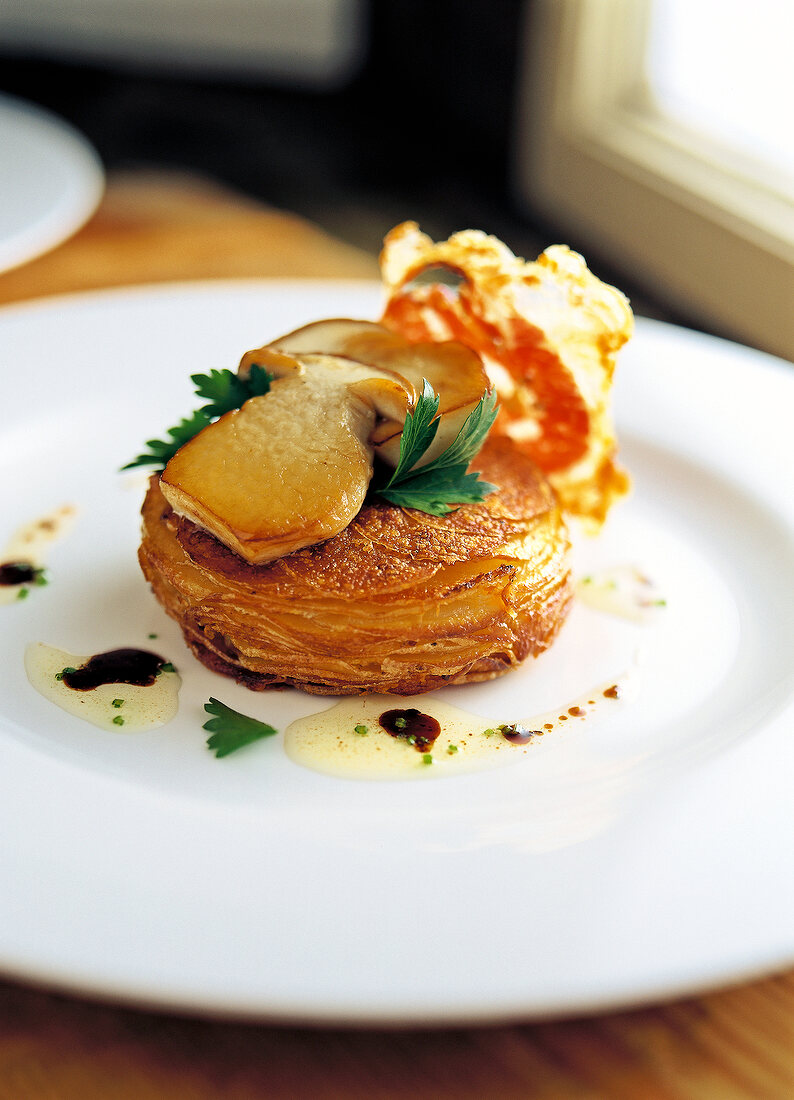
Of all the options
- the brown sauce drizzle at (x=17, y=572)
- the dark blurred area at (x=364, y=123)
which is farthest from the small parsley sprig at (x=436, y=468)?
the dark blurred area at (x=364, y=123)

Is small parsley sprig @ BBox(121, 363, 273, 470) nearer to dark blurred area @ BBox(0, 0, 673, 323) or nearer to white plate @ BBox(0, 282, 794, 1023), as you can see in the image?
white plate @ BBox(0, 282, 794, 1023)

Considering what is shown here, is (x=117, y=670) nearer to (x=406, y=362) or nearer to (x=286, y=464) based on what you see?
(x=286, y=464)

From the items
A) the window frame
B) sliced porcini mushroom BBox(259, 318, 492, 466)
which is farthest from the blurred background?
sliced porcini mushroom BBox(259, 318, 492, 466)

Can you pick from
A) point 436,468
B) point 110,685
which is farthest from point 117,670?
point 436,468

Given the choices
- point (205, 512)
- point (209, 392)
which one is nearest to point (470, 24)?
point (209, 392)

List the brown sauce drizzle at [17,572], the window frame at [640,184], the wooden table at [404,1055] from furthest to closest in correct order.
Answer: the window frame at [640,184]
the brown sauce drizzle at [17,572]
the wooden table at [404,1055]

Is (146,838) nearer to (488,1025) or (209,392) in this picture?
(488,1025)

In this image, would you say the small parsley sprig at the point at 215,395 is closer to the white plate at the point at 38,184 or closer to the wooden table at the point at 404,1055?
the wooden table at the point at 404,1055
